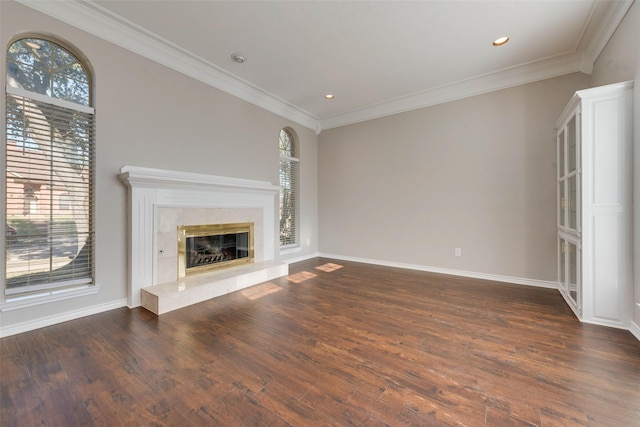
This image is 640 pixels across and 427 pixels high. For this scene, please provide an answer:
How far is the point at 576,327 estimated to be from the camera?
7.39ft

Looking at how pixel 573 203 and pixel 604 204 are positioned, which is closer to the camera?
pixel 604 204

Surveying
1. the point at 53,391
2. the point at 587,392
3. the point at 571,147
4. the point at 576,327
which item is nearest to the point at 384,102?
the point at 571,147

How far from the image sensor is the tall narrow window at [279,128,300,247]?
5.05 meters

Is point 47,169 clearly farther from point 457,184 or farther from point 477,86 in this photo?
point 477,86

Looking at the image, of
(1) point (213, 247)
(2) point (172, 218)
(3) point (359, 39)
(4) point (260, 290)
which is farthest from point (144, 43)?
(4) point (260, 290)

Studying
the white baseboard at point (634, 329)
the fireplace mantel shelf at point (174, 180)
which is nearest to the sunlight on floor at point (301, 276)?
the fireplace mantel shelf at point (174, 180)

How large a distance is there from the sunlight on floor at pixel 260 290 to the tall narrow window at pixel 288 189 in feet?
5.19

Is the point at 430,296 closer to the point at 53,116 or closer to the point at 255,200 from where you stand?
the point at 255,200

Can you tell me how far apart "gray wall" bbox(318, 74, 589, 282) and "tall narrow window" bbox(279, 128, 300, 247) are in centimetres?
79

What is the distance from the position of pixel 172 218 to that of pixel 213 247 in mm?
749

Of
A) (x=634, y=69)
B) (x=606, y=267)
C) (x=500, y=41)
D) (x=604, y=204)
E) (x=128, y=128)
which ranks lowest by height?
(x=606, y=267)

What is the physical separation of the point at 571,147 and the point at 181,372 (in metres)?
4.18

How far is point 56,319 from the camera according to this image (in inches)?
92.3

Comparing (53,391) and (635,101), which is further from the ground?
(635,101)
